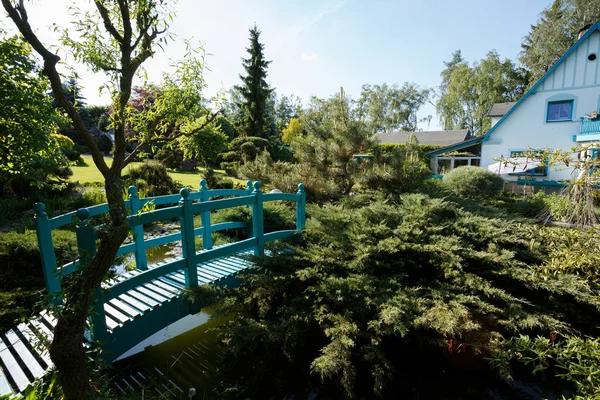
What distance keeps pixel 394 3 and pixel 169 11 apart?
6933 millimetres

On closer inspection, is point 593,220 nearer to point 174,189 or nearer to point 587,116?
point 174,189

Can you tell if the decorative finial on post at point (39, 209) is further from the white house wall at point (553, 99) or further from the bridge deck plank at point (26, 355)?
the white house wall at point (553, 99)

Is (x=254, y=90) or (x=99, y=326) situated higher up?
(x=254, y=90)

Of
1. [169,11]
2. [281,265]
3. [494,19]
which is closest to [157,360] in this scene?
[281,265]

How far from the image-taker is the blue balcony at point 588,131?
12273 mm

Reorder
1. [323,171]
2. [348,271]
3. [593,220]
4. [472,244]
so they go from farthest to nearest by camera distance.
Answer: [323,171], [472,244], [348,271], [593,220]

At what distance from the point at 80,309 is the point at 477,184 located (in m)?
11.0

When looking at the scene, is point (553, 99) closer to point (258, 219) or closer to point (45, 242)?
point (258, 219)

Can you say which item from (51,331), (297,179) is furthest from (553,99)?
(51,331)

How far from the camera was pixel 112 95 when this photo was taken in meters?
2.29

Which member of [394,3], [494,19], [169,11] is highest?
[494,19]

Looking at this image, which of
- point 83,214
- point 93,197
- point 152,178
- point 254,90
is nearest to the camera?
point 83,214

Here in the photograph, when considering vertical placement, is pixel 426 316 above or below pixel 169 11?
below

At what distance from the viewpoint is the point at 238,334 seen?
3.06m
